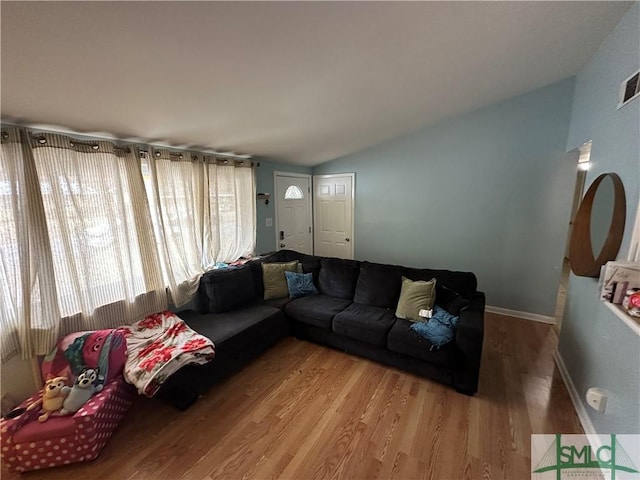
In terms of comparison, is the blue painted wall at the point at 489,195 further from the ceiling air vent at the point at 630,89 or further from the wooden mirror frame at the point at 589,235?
the ceiling air vent at the point at 630,89

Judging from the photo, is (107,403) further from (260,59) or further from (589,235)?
(589,235)

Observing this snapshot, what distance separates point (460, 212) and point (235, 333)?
3.18 meters

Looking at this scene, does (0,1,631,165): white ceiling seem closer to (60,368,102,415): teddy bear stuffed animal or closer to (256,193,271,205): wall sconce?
(256,193,271,205): wall sconce

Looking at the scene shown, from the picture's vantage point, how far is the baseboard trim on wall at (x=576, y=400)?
176 cm

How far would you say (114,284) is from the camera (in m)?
2.31

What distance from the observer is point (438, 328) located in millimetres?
2242

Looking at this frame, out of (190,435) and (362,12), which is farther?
(190,435)

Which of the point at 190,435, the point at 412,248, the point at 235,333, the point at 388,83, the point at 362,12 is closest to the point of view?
the point at 362,12

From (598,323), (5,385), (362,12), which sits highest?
(362,12)

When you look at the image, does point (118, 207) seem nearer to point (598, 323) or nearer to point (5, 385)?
point (5, 385)

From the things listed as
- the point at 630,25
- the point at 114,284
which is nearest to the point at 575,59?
the point at 630,25

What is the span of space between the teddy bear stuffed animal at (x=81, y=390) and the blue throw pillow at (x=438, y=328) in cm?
236

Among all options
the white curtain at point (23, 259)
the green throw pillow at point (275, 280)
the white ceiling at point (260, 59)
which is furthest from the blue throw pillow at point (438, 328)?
the white curtain at point (23, 259)

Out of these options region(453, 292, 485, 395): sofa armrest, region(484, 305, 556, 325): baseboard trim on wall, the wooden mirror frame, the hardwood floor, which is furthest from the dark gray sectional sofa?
region(484, 305, 556, 325): baseboard trim on wall
